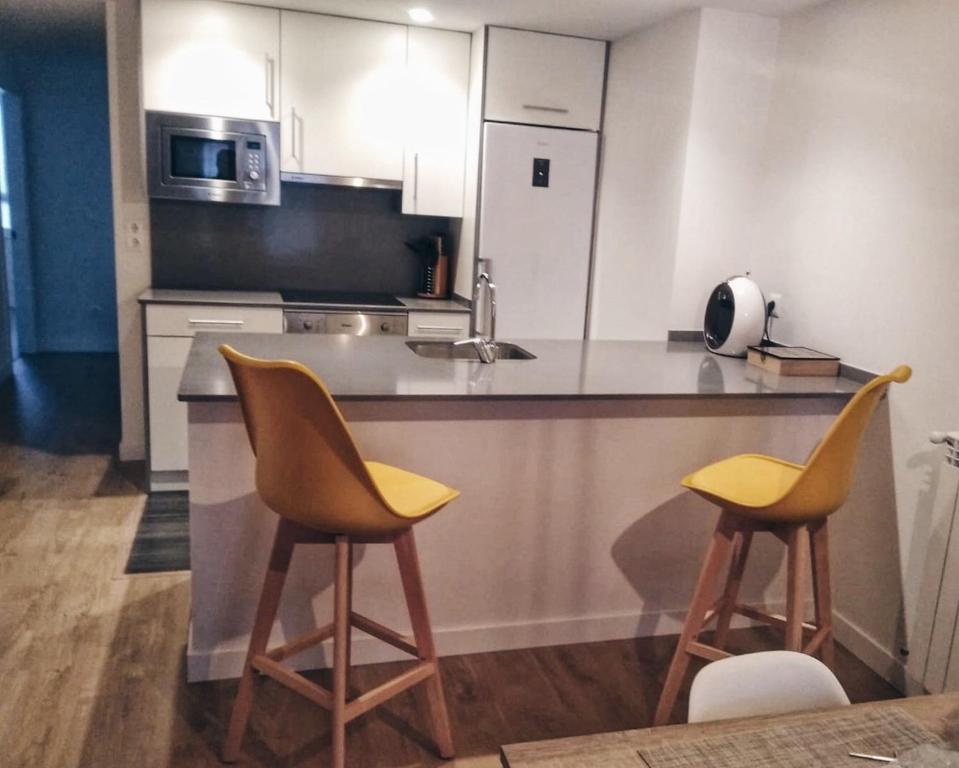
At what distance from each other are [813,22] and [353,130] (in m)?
2.06

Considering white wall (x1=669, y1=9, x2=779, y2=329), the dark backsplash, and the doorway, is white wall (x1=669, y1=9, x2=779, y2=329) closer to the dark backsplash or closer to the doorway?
the dark backsplash

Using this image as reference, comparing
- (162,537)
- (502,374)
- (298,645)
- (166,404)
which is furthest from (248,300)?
(298,645)

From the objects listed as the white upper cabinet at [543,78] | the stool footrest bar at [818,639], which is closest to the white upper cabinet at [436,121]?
the white upper cabinet at [543,78]

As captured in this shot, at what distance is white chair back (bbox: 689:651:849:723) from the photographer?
1.21 meters

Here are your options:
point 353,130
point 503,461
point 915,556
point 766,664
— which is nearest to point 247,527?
point 503,461

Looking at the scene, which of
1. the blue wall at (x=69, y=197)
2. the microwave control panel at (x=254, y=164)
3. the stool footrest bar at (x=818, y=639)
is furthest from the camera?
the blue wall at (x=69, y=197)

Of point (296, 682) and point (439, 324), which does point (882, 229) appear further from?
point (296, 682)

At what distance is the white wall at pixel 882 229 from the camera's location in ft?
7.88

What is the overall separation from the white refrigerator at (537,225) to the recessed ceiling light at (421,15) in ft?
1.82

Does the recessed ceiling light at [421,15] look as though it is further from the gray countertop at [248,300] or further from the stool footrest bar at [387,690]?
the stool footrest bar at [387,690]

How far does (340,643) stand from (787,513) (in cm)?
113

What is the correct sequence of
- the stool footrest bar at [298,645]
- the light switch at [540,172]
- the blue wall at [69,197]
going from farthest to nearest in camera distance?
1. the blue wall at [69,197]
2. the light switch at [540,172]
3. the stool footrest bar at [298,645]

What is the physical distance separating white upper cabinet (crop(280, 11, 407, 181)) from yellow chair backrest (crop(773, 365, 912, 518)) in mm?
2699

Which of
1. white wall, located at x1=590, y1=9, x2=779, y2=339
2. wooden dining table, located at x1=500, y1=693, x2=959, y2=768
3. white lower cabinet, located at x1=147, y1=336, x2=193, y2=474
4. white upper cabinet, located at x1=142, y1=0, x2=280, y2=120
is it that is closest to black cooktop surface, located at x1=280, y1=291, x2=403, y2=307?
white lower cabinet, located at x1=147, y1=336, x2=193, y2=474
